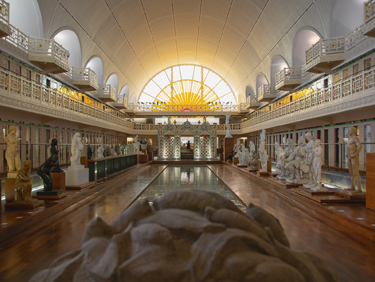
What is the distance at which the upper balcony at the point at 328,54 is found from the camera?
13375mm

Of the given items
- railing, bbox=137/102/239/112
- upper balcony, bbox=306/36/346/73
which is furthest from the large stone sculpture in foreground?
railing, bbox=137/102/239/112

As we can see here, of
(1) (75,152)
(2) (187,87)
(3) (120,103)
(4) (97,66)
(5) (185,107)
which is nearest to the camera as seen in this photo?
(1) (75,152)

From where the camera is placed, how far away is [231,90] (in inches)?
1486

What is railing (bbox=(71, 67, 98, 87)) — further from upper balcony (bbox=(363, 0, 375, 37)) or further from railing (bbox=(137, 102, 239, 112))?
upper balcony (bbox=(363, 0, 375, 37))

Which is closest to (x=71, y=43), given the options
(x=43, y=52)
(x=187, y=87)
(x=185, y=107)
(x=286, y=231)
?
(x=43, y=52)

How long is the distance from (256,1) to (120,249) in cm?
2238

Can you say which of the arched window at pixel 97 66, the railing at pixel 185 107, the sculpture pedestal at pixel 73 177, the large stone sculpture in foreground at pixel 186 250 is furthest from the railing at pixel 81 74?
the large stone sculpture in foreground at pixel 186 250

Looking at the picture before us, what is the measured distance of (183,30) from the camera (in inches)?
1160

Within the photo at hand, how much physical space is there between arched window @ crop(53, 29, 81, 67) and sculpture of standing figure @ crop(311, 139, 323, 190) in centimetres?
1803

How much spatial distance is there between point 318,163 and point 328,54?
33.2ft

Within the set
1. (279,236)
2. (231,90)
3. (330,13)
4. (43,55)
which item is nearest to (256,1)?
(330,13)

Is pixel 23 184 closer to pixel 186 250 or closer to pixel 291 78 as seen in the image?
pixel 186 250

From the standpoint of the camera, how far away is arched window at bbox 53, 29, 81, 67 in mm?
17812

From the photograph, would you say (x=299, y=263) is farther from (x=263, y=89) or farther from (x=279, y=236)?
(x=263, y=89)
